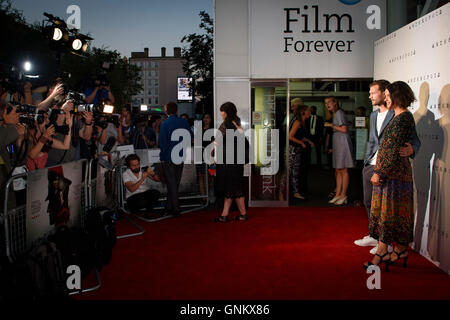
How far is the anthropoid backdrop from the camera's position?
4.29 metres

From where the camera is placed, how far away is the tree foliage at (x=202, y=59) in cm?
2043

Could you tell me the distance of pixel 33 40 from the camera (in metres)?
24.1

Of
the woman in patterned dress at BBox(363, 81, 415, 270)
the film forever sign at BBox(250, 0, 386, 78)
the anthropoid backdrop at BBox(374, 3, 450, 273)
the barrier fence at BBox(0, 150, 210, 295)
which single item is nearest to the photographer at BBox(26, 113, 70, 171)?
the barrier fence at BBox(0, 150, 210, 295)

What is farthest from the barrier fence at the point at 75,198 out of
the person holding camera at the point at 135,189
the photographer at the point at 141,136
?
the photographer at the point at 141,136

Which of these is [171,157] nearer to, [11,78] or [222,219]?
[222,219]

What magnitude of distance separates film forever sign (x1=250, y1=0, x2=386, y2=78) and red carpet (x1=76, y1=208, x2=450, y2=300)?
9.01 ft

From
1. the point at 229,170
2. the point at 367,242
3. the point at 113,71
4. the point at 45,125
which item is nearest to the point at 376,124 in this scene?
the point at 367,242

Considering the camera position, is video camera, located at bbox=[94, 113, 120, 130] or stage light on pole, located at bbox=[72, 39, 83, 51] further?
stage light on pole, located at bbox=[72, 39, 83, 51]

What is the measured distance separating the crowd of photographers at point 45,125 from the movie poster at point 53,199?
0.65 ft

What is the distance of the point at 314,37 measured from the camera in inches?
305

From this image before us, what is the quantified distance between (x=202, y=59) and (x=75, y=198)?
17349 mm

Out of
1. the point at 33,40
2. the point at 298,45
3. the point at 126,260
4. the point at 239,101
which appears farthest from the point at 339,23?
the point at 33,40

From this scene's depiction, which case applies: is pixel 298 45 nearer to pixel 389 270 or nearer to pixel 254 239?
pixel 254 239
